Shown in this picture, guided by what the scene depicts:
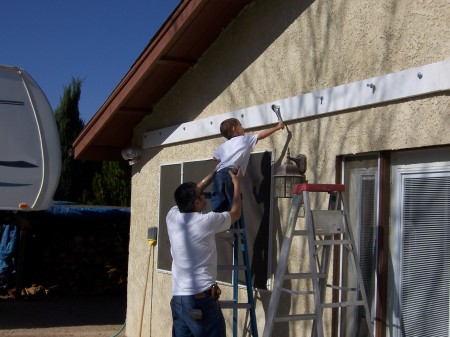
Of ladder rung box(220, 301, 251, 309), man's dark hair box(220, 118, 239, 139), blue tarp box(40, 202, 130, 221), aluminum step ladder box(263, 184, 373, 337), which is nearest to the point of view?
aluminum step ladder box(263, 184, 373, 337)

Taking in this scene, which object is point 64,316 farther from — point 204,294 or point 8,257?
point 204,294

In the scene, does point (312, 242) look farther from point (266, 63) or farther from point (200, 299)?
point (266, 63)

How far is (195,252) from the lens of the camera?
5602 millimetres

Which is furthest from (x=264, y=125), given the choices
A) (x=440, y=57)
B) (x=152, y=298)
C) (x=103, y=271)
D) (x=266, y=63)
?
(x=103, y=271)

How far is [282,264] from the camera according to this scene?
546 centimetres

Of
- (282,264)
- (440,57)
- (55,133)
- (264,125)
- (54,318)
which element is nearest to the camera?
(440,57)

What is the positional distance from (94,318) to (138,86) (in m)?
5.44

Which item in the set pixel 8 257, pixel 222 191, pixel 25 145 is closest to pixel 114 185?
pixel 8 257

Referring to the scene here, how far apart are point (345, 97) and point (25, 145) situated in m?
3.30

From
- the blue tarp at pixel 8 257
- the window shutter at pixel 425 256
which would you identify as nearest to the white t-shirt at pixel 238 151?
the window shutter at pixel 425 256

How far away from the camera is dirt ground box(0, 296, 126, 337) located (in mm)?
10938

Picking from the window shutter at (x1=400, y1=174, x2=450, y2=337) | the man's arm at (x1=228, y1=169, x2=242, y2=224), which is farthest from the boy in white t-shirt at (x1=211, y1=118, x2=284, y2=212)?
the window shutter at (x1=400, y1=174, x2=450, y2=337)

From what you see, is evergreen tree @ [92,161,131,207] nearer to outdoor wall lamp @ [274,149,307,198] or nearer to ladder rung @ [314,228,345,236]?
outdoor wall lamp @ [274,149,307,198]

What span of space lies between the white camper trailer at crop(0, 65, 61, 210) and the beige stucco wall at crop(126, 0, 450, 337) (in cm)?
167
